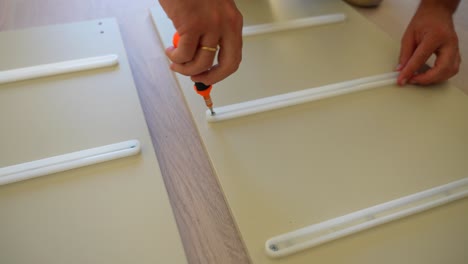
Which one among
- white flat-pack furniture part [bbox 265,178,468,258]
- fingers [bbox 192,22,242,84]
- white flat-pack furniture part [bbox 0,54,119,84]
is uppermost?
white flat-pack furniture part [bbox 0,54,119,84]

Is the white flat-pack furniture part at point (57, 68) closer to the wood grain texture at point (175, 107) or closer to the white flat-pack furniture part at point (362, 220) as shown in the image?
the wood grain texture at point (175, 107)

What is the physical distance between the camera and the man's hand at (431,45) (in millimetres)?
911

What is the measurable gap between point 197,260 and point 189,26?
425mm

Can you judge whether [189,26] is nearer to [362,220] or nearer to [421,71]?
[362,220]

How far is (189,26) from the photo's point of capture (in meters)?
0.55

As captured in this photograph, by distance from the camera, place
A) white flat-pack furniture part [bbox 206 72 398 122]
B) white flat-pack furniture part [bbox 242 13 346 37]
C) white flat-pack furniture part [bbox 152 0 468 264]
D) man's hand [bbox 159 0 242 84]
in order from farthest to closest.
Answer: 1. white flat-pack furniture part [bbox 242 13 346 37]
2. white flat-pack furniture part [bbox 206 72 398 122]
3. white flat-pack furniture part [bbox 152 0 468 264]
4. man's hand [bbox 159 0 242 84]

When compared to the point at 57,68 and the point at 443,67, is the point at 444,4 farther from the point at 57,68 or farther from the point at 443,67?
the point at 57,68

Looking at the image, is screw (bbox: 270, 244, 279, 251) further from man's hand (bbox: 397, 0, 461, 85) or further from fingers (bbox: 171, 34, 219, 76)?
man's hand (bbox: 397, 0, 461, 85)

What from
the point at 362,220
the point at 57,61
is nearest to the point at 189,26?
the point at 362,220

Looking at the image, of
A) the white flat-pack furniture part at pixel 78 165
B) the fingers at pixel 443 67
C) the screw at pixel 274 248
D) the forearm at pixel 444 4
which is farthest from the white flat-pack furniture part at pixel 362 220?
the forearm at pixel 444 4

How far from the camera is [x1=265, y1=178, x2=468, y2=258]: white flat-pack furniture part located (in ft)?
2.08

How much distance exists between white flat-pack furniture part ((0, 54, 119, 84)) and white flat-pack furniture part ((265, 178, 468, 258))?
2.28ft

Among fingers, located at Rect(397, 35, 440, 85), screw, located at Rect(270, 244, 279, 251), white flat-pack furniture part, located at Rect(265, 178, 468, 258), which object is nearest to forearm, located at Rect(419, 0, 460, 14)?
fingers, located at Rect(397, 35, 440, 85)

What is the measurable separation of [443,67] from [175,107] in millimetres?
729
